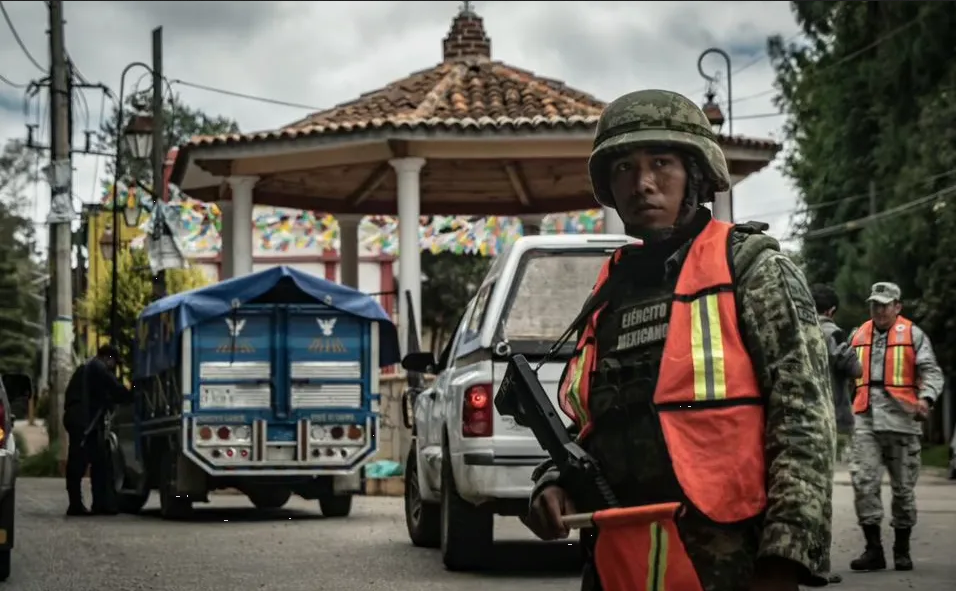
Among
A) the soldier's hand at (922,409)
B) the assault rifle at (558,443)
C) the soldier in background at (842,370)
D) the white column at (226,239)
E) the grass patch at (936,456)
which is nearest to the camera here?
the assault rifle at (558,443)

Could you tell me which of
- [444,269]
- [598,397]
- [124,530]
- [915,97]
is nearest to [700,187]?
[598,397]

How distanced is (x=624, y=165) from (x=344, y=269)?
76.4 feet

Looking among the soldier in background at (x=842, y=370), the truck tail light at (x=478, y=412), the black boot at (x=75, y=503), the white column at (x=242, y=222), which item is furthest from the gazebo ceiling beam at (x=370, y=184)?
the truck tail light at (x=478, y=412)

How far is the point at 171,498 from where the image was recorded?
750 inches

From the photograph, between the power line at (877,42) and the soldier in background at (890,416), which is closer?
the soldier in background at (890,416)

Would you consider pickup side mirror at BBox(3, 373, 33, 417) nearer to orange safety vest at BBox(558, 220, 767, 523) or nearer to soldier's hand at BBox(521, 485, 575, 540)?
soldier's hand at BBox(521, 485, 575, 540)

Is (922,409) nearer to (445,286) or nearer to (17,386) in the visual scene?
(17,386)

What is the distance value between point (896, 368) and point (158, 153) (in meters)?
20.7

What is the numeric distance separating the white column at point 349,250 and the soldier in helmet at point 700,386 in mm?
22841

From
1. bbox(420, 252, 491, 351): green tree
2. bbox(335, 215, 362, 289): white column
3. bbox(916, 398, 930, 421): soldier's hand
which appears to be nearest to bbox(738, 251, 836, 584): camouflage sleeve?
bbox(916, 398, 930, 421): soldier's hand

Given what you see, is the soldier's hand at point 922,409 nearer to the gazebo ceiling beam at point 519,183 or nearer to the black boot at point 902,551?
the black boot at point 902,551

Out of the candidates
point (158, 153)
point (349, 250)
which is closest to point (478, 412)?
point (349, 250)

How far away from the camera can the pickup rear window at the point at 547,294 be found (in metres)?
12.2

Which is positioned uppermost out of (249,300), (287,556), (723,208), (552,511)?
(723,208)
